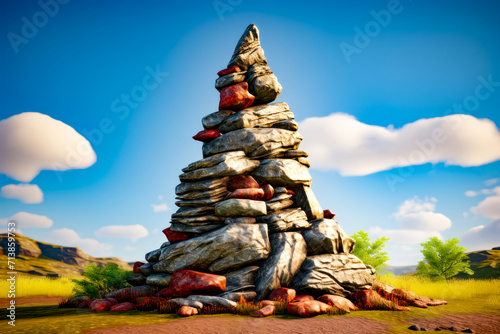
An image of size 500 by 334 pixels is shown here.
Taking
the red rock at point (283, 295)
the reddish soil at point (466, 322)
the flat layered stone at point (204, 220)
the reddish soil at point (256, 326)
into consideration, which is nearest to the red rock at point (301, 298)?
the red rock at point (283, 295)

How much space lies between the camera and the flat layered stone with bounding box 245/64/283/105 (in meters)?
20.1

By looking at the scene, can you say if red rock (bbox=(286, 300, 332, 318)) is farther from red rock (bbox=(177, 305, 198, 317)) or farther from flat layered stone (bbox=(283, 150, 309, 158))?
flat layered stone (bbox=(283, 150, 309, 158))

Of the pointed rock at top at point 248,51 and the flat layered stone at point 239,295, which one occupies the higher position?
the pointed rock at top at point 248,51

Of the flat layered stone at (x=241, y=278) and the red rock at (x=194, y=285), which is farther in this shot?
the flat layered stone at (x=241, y=278)

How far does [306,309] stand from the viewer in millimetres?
11211

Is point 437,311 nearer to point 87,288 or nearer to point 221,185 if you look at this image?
point 221,185

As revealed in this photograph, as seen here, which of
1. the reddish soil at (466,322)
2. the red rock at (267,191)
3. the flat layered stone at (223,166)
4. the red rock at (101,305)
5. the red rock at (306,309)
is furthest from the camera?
the red rock at (267,191)

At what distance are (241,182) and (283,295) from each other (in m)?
6.86

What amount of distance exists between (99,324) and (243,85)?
52.1 feet

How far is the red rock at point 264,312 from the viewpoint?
10.9 metres

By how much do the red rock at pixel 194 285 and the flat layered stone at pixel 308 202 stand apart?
673 cm

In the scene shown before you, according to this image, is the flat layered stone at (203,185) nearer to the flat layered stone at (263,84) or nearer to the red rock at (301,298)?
the flat layered stone at (263,84)

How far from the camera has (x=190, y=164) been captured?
58.6ft

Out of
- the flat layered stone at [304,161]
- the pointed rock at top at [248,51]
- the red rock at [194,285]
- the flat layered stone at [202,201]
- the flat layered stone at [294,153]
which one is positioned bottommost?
the red rock at [194,285]
